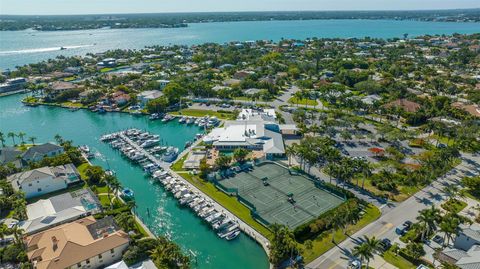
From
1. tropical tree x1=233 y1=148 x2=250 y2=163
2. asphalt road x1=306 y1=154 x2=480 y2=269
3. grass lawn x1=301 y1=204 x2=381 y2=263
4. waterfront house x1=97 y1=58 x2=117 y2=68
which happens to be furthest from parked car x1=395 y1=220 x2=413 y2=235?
waterfront house x1=97 y1=58 x2=117 y2=68

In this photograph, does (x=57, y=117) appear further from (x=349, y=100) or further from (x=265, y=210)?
(x=349, y=100)

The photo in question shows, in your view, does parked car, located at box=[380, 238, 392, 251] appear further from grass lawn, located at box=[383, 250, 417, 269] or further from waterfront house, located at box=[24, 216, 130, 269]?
waterfront house, located at box=[24, 216, 130, 269]

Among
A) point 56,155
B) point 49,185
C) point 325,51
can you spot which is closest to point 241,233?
point 49,185

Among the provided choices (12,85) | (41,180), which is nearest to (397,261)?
(41,180)

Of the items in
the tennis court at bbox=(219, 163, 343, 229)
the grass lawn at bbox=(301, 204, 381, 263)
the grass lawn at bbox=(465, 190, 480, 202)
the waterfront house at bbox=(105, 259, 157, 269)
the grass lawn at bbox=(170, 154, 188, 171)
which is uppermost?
the waterfront house at bbox=(105, 259, 157, 269)

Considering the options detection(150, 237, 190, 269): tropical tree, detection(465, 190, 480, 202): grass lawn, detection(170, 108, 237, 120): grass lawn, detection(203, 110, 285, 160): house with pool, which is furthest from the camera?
detection(170, 108, 237, 120): grass lawn

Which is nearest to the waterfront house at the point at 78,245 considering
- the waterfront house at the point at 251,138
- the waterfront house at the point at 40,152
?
the waterfront house at the point at 40,152

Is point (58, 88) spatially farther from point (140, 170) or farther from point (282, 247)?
point (282, 247)

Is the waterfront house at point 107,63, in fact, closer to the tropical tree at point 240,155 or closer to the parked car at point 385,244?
the tropical tree at point 240,155
